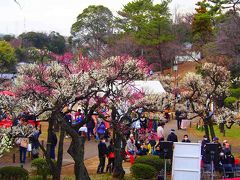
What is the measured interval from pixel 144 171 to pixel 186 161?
254 cm

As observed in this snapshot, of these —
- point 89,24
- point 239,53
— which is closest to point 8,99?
point 239,53

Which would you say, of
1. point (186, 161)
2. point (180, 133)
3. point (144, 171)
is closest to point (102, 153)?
point (144, 171)

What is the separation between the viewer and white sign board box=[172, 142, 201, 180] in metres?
14.7

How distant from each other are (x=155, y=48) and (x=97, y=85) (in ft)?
156

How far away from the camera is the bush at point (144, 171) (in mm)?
17016

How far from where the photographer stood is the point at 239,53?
125 ft

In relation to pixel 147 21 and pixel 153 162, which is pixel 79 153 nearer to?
pixel 153 162

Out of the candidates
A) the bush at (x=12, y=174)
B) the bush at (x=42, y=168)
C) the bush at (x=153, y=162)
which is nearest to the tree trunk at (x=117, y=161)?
the bush at (x=153, y=162)

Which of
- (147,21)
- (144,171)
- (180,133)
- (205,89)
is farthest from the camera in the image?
(147,21)

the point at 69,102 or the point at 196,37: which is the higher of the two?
the point at 196,37

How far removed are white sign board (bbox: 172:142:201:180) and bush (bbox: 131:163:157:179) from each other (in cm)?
227

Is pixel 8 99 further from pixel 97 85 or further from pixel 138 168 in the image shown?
pixel 138 168

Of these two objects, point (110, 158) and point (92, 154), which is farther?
point (92, 154)

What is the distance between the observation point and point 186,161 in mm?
14859
